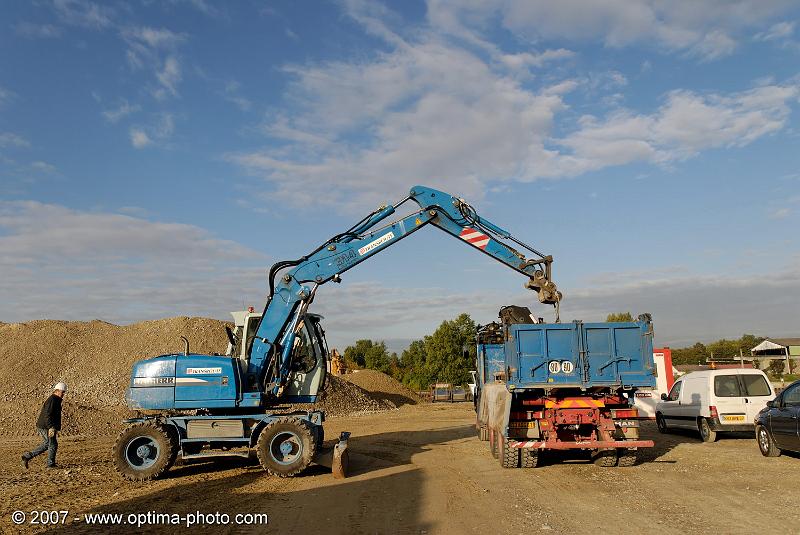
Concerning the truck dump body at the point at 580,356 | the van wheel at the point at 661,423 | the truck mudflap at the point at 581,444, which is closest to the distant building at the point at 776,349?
the van wheel at the point at 661,423

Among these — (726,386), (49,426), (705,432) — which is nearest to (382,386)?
(705,432)

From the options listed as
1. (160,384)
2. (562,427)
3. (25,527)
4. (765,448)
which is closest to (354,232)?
(160,384)

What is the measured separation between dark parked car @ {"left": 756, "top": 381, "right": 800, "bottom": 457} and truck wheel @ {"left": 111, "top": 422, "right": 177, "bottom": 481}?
1235cm

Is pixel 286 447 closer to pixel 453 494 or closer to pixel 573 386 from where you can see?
pixel 453 494

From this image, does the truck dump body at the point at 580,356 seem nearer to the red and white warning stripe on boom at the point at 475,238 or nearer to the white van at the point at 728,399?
the red and white warning stripe on boom at the point at 475,238

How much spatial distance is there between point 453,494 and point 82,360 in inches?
1126

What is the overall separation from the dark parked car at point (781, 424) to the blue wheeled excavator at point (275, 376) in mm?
5133

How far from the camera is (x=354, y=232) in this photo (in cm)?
1370

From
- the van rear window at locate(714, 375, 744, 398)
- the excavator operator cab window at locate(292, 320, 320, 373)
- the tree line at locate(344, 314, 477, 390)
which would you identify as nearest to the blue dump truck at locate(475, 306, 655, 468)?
the excavator operator cab window at locate(292, 320, 320, 373)

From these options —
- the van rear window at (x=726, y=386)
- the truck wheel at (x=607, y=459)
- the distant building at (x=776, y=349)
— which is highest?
the distant building at (x=776, y=349)

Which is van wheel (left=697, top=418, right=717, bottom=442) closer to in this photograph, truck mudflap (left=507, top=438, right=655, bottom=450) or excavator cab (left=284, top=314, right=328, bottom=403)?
truck mudflap (left=507, top=438, right=655, bottom=450)

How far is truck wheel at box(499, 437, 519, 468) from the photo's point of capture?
1192 centimetres

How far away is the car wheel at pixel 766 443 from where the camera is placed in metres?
12.8

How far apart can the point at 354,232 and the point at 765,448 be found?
33.2 ft
